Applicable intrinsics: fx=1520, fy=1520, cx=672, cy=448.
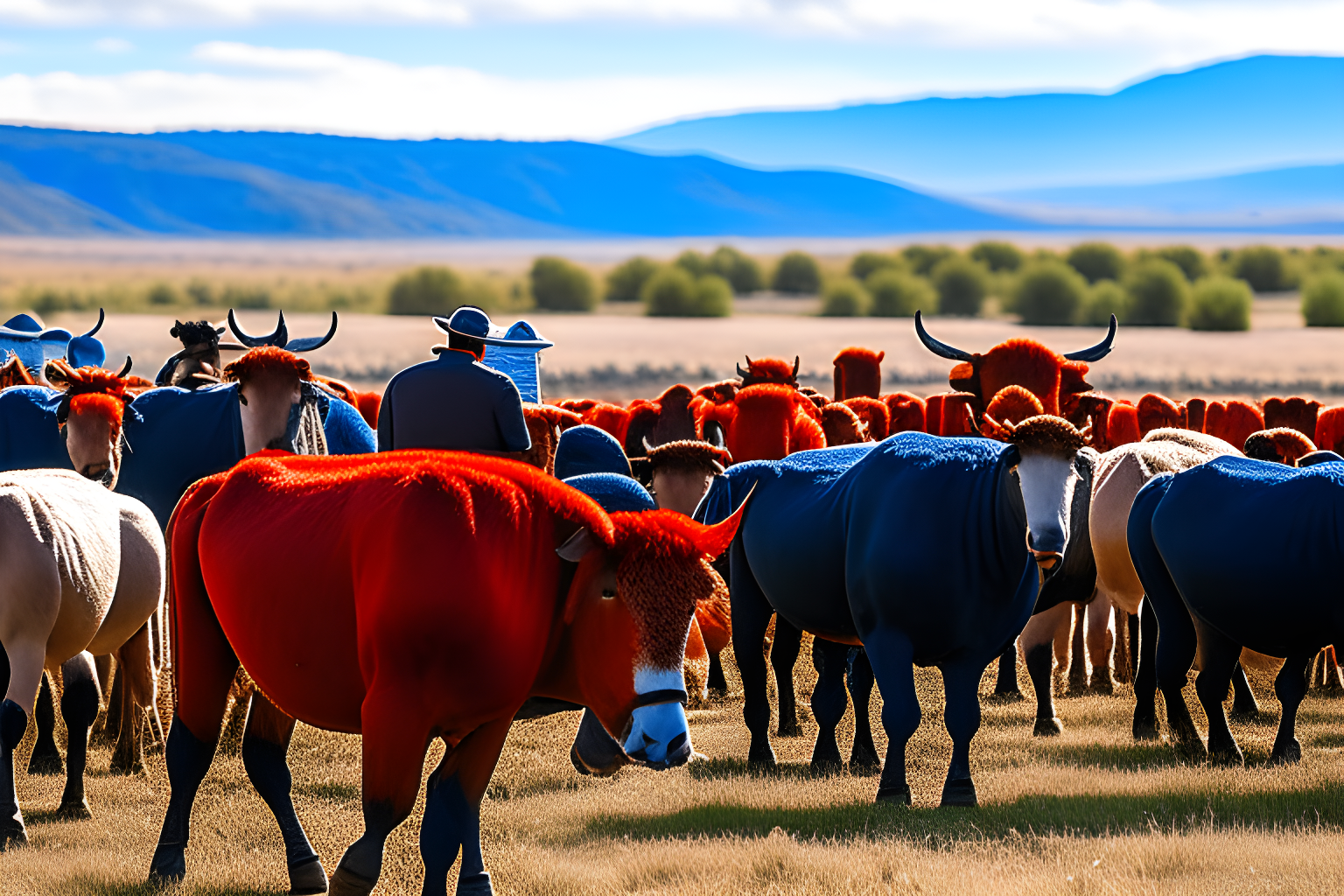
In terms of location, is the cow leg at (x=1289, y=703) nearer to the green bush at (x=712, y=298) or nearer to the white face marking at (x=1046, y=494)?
the white face marking at (x=1046, y=494)

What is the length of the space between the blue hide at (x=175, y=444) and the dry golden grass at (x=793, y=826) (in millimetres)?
2185

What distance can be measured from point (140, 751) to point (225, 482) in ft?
11.9

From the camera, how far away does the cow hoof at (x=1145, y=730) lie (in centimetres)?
958

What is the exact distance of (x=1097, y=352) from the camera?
12.3 m

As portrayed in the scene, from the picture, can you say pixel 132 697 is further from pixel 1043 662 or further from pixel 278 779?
pixel 1043 662

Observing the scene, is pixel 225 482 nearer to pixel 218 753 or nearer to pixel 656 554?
pixel 656 554

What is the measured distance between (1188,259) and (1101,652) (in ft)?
352

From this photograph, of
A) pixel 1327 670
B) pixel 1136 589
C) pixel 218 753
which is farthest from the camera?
pixel 1327 670

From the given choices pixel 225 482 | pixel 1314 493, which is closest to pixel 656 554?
pixel 225 482

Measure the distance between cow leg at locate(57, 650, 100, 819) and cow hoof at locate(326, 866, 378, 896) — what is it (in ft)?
9.66

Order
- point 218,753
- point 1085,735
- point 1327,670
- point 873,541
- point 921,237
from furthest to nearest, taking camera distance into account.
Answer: point 921,237, point 1327,670, point 1085,735, point 218,753, point 873,541

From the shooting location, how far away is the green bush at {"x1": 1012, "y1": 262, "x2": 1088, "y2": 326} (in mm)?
88750

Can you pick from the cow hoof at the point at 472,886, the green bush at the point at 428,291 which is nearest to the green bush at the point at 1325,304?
the green bush at the point at 428,291

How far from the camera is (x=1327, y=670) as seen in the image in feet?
37.7
